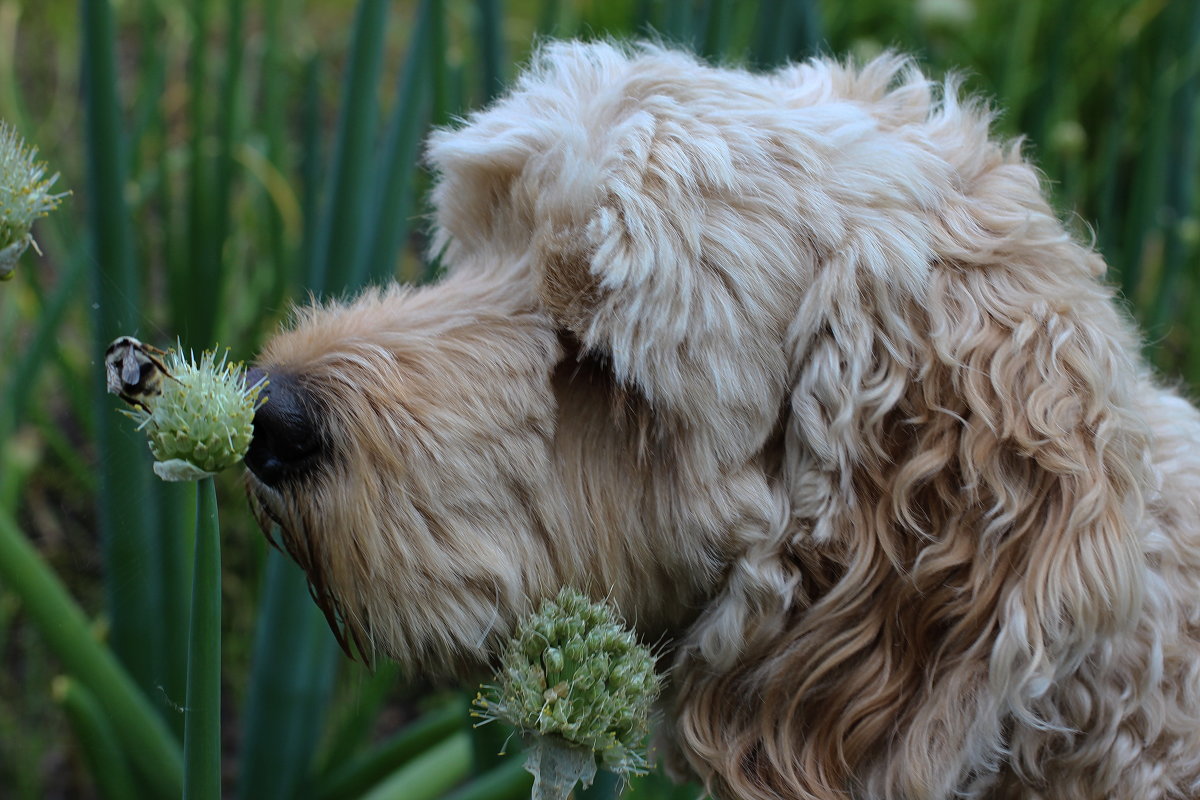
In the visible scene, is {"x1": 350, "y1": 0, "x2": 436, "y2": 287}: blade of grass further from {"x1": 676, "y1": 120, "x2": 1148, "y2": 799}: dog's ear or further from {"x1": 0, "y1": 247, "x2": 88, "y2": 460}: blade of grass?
{"x1": 676, "y1": 120, "x2": 1148, "y2": 799}: dog's ear

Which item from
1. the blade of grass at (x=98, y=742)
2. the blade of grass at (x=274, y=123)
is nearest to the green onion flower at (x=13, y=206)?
the blade of grass at (x=98, y=742)

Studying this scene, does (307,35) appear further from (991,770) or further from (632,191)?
(991,770)

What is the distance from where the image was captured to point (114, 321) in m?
1.56

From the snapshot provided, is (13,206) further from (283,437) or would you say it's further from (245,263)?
(245,263)

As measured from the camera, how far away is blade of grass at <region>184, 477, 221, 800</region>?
84cm

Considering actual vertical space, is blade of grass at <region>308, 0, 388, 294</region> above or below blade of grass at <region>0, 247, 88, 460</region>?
above

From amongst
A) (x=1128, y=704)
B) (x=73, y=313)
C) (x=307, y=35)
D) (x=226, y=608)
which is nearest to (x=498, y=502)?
(x=1128, y=704)

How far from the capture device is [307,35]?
3.60m

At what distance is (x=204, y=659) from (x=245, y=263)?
2.41 metres

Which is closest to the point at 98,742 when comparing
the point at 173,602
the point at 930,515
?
the point at 173,602

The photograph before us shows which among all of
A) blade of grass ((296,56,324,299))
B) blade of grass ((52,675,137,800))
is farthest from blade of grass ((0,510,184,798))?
blade of grass ((296,56,324,299))

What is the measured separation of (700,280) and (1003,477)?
0.45m

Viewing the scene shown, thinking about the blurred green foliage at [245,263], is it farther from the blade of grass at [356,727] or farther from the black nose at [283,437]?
the black nose at [283,437]

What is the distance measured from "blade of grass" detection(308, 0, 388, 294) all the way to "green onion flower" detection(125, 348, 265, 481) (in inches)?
41.3
